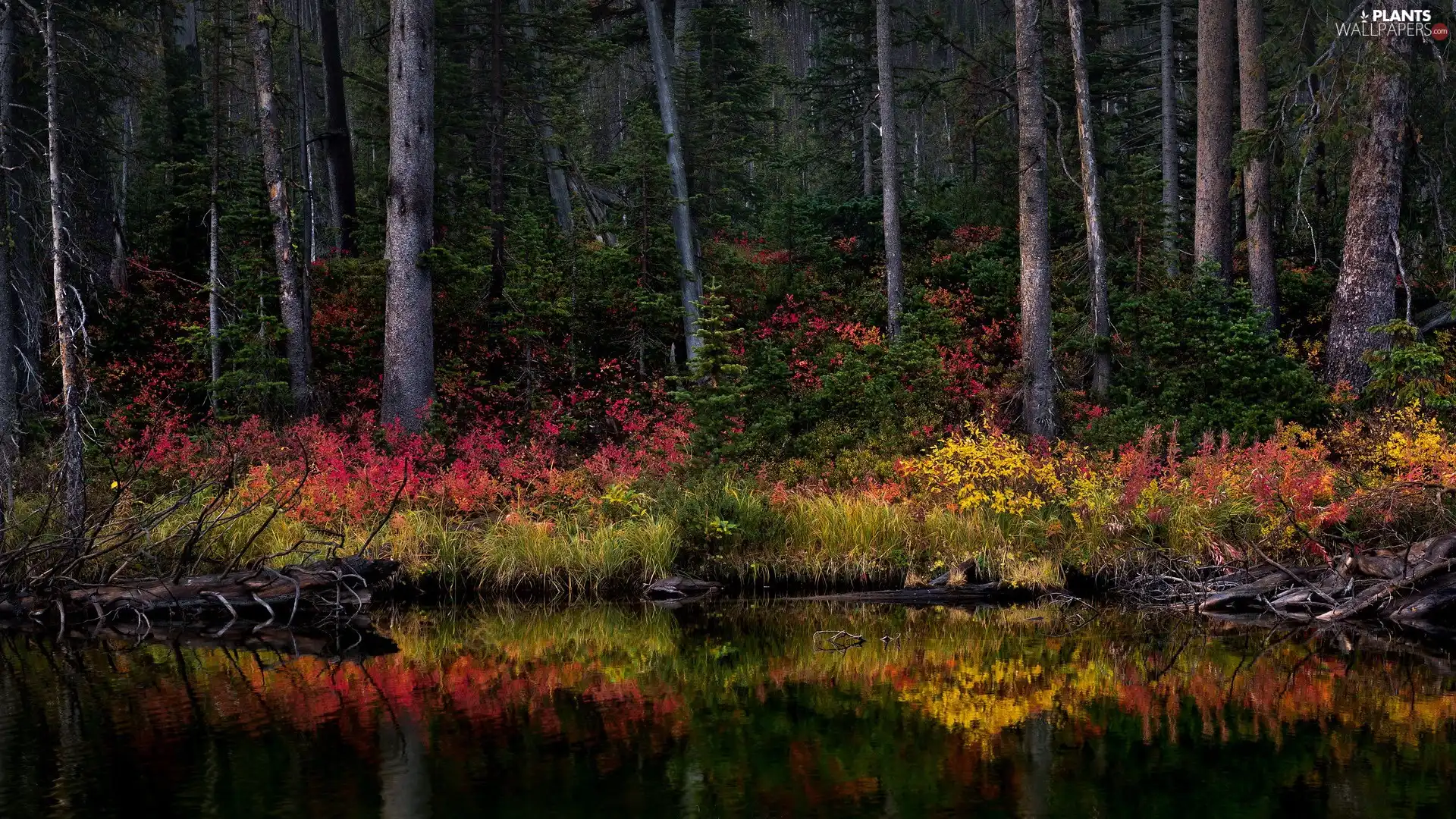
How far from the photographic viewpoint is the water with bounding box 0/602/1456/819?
Answer: 628 centimetres

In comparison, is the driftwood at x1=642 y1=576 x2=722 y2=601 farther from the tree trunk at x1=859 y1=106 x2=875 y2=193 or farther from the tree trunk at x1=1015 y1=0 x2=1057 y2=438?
the tree trunk at x1=859 y1=106 x2=875 y2=193

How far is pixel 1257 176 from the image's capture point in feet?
62.5

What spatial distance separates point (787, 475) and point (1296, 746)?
28.7 ft

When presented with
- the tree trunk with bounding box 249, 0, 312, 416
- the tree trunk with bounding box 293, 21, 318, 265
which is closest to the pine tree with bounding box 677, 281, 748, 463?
the tree trunk with bounding box 249, 0, 312, 416

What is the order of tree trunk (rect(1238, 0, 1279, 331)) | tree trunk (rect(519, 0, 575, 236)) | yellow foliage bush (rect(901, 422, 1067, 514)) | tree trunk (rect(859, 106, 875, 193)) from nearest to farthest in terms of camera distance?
yellow foliage bush (rect(901, 422, 1067, 514)), tree trunk (rect(1238, 0, 1279, 331)), tree trunk (rect(519, 0, 575, 236)), tree trunk (rect(859, 106, 875, 193))

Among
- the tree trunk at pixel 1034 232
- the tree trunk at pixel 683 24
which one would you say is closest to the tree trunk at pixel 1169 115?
the tree trunk at pixel 1034 232

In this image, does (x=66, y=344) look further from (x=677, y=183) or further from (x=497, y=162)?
(x=677, y=183)

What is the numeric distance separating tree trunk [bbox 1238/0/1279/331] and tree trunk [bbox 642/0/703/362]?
32.5 ft

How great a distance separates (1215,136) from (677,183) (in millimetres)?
9947

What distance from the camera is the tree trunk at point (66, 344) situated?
11234mm

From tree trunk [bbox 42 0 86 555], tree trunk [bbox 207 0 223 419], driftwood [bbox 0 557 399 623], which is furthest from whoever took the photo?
tree trunk [bbox 207 0 223 419]

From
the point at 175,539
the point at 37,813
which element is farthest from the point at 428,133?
the point at 37,813

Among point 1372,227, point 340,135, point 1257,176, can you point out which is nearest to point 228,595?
point 340,135

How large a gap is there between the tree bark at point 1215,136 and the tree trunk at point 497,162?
1275 centimetres
